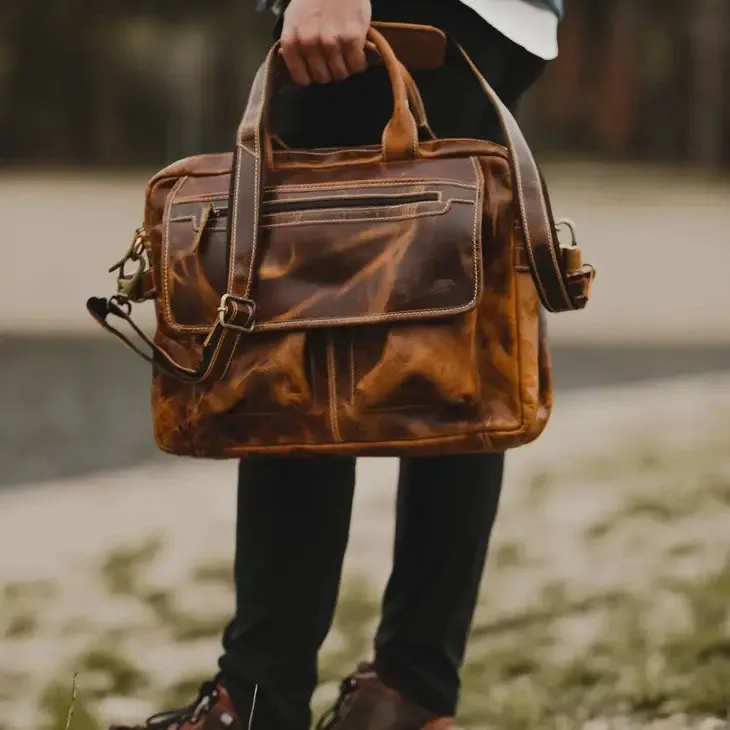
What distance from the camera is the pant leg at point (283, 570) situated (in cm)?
150

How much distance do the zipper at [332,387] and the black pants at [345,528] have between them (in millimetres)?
111

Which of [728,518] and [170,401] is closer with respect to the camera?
[170,401]

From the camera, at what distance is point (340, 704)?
164cm

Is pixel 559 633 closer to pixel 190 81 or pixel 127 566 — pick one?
pixel 127 566

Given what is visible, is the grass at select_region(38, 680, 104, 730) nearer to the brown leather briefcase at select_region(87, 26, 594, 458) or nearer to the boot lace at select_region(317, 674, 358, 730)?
the boot lace at select_region(317, 674, 358, 730)

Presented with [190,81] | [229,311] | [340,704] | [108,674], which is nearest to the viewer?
[229,311]

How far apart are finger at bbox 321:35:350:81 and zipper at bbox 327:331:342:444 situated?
0.90 ft

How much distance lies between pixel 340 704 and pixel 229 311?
548 millimetres

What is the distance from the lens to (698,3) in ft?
45.6

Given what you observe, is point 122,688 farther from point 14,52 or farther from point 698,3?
point 698,3

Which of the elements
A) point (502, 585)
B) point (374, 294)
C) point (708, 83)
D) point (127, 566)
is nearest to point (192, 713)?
point (374, 294)

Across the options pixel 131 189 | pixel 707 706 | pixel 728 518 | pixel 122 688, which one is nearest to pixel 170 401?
pixel 122 688

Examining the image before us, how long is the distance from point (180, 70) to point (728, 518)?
11.1 metres

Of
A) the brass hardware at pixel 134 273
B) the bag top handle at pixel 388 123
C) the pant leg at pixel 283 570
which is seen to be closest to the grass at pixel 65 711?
the pant leg at pixel 283 570
